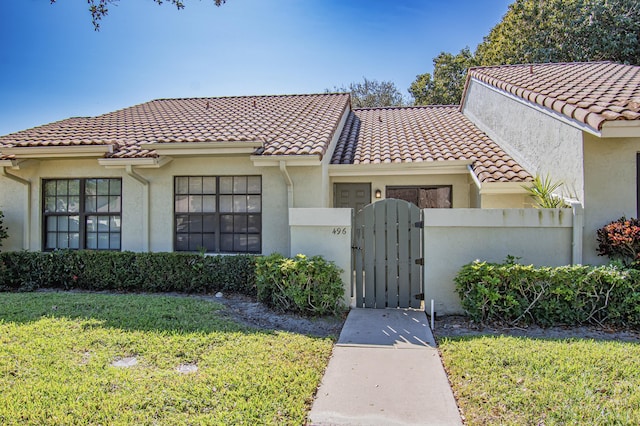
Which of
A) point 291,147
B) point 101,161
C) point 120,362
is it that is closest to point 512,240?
point 291,147

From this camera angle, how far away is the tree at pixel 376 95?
34.8m

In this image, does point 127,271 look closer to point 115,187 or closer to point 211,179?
point 115,187

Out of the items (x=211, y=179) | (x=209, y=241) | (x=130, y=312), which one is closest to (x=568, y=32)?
(x=211, y=179)

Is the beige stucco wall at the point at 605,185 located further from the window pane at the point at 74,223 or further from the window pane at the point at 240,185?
the window pane at the point at 74,223

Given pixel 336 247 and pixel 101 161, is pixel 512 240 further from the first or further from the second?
pixel 101 161

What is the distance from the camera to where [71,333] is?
5.96 meters

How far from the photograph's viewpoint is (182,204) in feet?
34.1

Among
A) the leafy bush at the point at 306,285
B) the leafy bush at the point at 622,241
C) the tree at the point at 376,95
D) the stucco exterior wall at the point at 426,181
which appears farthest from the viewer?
the tree at the point at 376,95

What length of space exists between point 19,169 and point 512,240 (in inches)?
471

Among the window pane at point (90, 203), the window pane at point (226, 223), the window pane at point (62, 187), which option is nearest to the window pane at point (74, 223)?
the window pane at point (90, 203)

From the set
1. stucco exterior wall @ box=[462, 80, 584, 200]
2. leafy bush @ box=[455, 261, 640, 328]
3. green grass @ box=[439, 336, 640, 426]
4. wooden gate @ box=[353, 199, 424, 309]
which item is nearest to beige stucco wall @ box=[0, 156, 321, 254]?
wooden gate @ box=[353, 199, 424, 309]

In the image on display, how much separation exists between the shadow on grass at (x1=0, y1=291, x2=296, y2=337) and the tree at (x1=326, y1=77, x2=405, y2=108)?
29.6m

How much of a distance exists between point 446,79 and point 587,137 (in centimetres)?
2313

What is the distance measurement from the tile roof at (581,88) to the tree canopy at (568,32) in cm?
1086
